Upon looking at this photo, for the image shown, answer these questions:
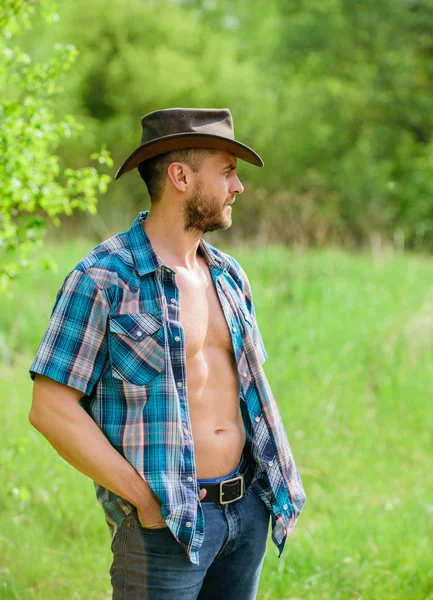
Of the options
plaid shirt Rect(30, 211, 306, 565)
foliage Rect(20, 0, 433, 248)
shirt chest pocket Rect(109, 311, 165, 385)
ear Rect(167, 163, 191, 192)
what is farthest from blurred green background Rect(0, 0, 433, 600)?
shirt chest pocket Rect(109, 311, 165, 385)

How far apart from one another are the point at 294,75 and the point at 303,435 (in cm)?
3136

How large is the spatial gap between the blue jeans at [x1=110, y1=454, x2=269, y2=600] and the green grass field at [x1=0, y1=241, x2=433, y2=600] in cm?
183

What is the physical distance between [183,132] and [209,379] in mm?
822

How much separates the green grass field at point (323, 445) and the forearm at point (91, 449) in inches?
79.7

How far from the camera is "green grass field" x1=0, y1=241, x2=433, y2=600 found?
4.58m

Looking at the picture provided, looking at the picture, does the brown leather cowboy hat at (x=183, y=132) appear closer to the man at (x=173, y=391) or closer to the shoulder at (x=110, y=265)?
the man at (x=173, y=391)

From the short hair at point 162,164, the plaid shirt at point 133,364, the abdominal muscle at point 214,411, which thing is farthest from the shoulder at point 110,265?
the abdominal muscle at point 214,411

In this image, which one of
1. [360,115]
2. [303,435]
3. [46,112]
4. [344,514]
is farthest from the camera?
[360,115]

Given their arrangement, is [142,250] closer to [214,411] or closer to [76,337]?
[76,337]

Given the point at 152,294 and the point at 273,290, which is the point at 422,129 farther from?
the point at 152,294

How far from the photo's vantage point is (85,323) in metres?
2.40

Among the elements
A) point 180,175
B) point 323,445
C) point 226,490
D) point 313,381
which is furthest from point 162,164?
point 313,381

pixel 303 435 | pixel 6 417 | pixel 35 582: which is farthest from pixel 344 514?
pixel 6 417

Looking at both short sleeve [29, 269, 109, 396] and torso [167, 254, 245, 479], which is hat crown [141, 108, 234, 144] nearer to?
torso [167, 254, 245, 479]
